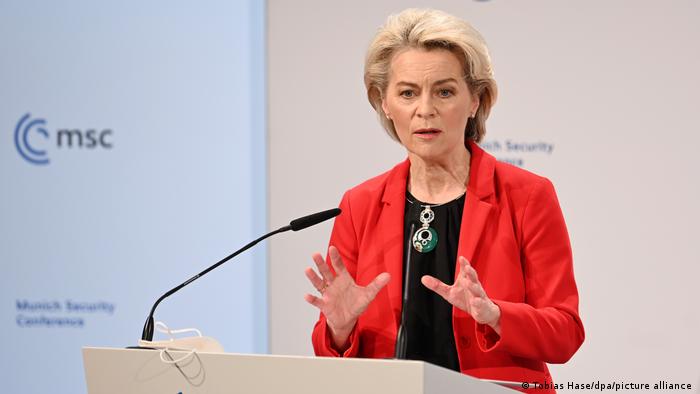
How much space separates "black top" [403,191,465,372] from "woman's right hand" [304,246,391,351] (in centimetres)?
20

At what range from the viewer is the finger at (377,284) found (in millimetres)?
2234

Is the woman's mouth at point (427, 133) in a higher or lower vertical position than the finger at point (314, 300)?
higher

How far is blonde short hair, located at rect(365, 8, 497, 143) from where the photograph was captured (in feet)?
8.23

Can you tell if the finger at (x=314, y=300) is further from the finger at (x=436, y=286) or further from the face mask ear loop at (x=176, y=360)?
the face mask ear loop at (x=176, y=360)

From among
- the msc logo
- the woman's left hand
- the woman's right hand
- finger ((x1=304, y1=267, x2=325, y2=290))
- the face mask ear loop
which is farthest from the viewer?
the msc logo

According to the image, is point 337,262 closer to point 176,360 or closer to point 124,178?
point 176,360

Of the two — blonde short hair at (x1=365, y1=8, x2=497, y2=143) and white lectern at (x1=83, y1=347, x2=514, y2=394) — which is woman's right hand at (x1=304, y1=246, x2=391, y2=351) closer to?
white lectern at (x1=83, y1=347, x2=514, y2=394)

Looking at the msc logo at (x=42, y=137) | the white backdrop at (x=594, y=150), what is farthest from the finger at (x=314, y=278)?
the msc logo at (x=42, y=137)

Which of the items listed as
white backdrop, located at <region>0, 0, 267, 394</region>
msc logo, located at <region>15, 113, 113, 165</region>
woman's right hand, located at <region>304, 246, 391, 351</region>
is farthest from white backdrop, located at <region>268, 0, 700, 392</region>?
woman's right hand, located at <region>304, 246, 391, 351</region>

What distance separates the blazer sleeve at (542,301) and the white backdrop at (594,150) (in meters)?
1.23

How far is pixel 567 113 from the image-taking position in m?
3.71

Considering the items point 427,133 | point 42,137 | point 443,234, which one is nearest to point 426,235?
point 443,234

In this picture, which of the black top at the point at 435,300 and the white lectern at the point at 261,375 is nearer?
the white lectern at the point at 261,375

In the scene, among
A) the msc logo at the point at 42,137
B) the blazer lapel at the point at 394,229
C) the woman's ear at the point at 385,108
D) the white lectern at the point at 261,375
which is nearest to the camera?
the white lectern at the point at 261,375
